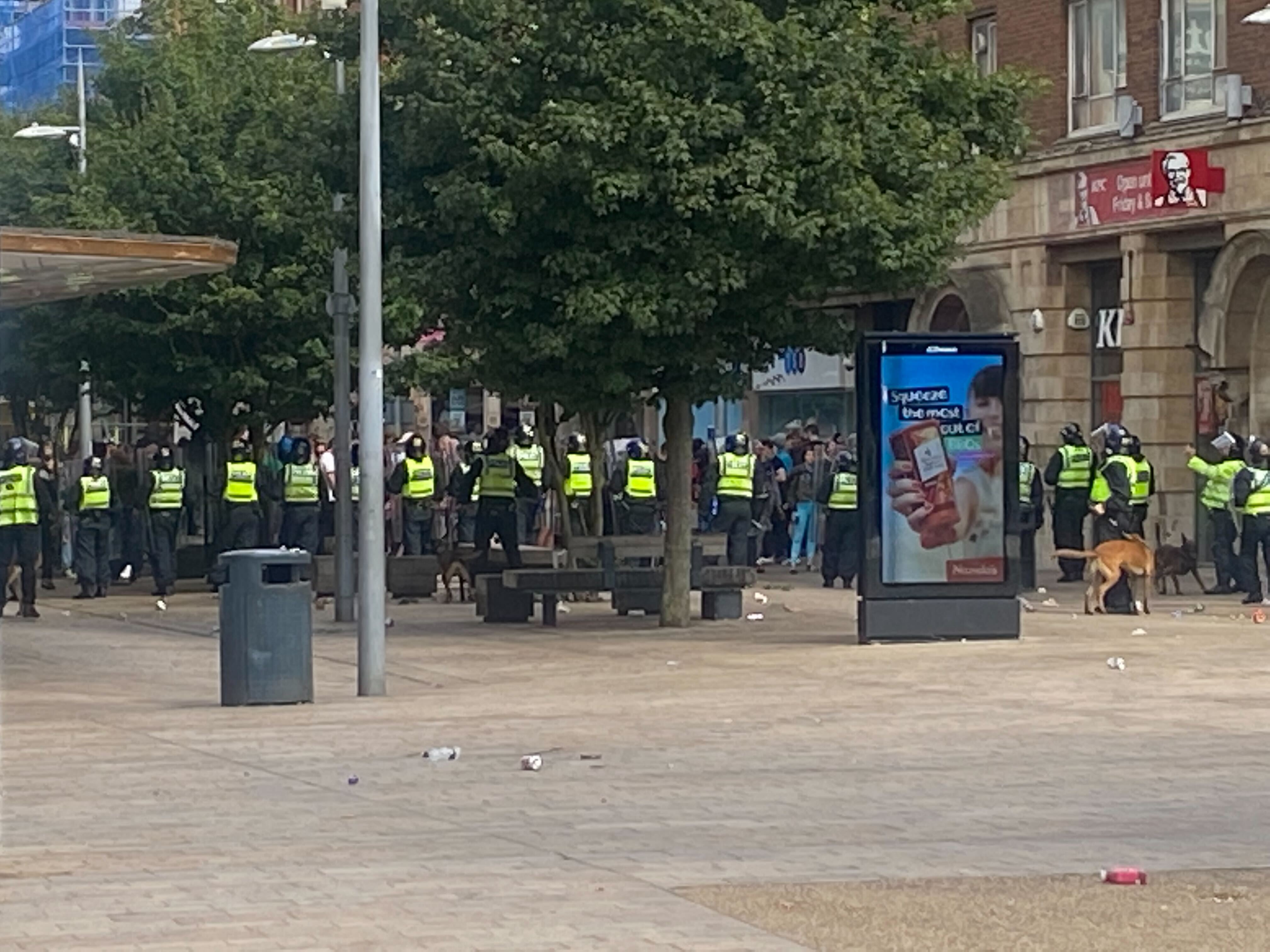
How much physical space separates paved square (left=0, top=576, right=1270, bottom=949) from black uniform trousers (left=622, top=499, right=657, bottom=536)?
10.6m

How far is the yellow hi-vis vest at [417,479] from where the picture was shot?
3156 centimetres

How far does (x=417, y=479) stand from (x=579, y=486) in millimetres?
2319

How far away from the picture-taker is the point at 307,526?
3044cm

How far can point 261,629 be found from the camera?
17.4 m

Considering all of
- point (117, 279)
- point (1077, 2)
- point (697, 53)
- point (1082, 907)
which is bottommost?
point (1082, 907)

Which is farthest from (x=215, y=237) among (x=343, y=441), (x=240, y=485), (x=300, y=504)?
(x=343, y=441)

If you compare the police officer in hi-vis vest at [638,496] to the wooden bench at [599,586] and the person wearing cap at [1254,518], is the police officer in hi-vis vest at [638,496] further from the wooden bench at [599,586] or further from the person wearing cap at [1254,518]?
the person wearing cap at [1254,518]

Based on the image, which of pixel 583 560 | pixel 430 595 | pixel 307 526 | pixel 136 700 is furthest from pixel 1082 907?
pixel 307 526

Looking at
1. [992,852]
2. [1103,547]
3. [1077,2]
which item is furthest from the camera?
[1077,2]

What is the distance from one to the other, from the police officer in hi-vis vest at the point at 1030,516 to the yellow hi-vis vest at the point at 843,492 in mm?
1891

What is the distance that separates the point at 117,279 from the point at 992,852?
12221 millimetres

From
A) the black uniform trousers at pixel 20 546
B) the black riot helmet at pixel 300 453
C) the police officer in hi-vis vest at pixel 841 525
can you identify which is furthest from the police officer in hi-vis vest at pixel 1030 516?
the black uniform trousers at pixel 20 546

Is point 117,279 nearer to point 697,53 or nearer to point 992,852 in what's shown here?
point 697,53

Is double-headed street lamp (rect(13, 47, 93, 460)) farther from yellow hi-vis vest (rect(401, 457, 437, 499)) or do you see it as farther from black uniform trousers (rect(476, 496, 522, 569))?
black uniform trousers (rect(476, 496, 522, 569))
